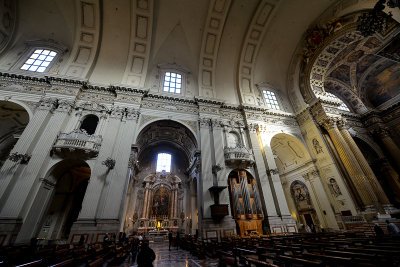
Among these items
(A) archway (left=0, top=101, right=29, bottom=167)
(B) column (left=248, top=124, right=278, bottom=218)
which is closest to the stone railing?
(B) column (left=248, top=124, right=278, bottom=218)

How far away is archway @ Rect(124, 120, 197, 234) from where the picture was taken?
14.8 metres

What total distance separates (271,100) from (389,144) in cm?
935

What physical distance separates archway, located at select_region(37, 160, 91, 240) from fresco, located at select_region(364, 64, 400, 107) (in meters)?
24.3

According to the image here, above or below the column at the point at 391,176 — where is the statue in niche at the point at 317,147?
above

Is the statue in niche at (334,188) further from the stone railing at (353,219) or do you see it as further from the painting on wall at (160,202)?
the painting on wall at (160,202)

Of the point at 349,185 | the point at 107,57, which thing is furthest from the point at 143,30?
the point at 349,185

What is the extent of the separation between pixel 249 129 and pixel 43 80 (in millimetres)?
13804

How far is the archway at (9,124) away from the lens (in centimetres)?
1027

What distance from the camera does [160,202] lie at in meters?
17.0

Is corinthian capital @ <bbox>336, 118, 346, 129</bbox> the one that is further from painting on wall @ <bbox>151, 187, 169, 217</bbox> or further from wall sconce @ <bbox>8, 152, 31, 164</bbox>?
wall sconce @ <bbox>8, 152, 31, 164</bbox>

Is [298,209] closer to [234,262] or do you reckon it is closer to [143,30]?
[234,262]

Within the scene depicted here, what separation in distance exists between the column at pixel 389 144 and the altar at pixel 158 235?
18.9 metres

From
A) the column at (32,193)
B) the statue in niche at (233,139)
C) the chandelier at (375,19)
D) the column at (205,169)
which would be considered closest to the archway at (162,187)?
the column at (205,169)

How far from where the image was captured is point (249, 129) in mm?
12453
